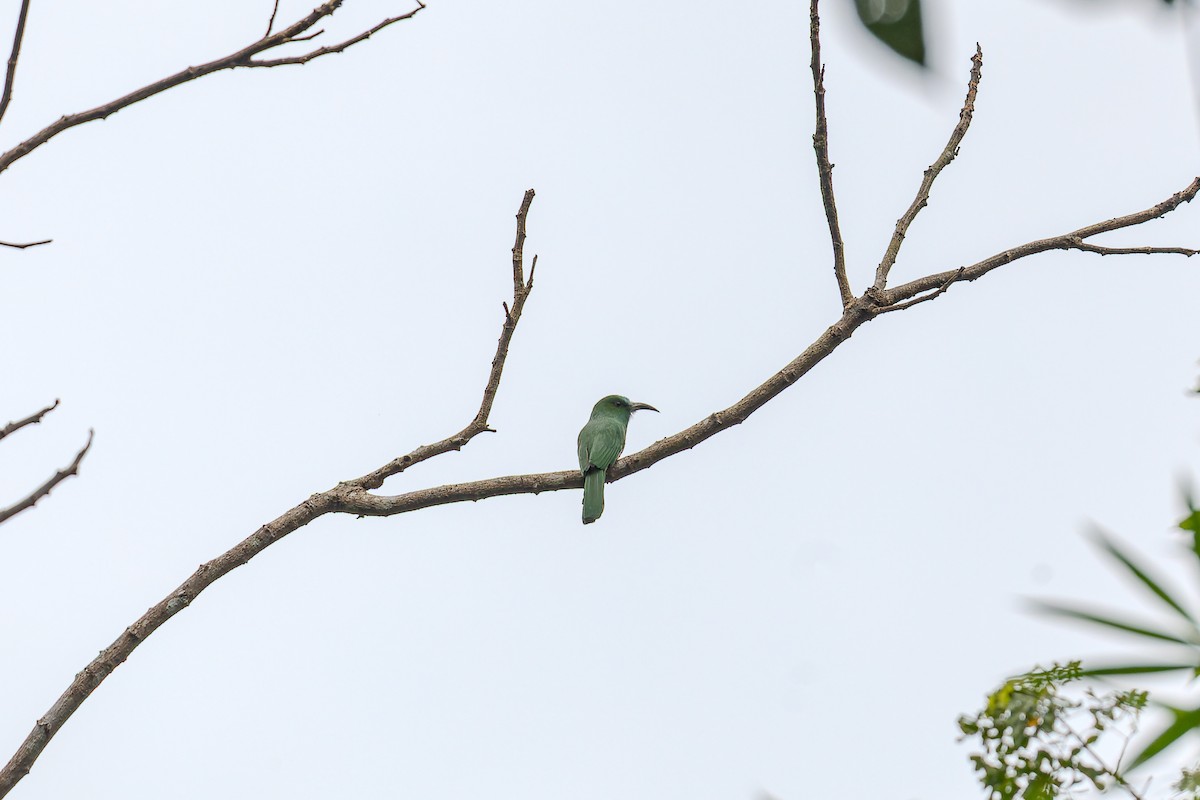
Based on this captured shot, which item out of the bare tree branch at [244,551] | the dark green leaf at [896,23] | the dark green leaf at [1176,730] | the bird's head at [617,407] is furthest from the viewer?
the bird's head at [617,407]

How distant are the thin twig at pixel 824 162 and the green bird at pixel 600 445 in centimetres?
152

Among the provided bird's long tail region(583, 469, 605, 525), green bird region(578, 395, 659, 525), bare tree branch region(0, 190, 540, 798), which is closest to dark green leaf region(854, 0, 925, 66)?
bare tree branch region(0, 190, 540, 798)

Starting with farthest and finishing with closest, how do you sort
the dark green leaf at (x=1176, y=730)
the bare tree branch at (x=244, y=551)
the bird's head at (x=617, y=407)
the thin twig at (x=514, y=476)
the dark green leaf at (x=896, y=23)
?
1. the bird's head at (x=617, y=407)
2. the thin twig at (x=514, y=476)
3. the bare tree branch at (x=244, y=551)
4. the dark green leaf at (x=1176, y=730)
5. the dark green leaf at (x=896, y=23)

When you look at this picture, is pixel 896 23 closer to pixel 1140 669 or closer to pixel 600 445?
pixel 1140 669

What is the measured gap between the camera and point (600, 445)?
754 centimetres

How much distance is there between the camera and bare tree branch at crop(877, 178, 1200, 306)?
514 centimetres

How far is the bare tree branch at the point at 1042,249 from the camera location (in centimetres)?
514

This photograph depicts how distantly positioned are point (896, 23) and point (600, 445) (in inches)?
277

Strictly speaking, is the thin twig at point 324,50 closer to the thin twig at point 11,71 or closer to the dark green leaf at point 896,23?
the thin twig at point 11,71

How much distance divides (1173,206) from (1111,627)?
3.48m

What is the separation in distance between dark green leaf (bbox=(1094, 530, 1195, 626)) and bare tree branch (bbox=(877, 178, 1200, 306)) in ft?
9.29

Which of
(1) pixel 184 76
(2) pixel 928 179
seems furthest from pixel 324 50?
(2) pixel 928 179

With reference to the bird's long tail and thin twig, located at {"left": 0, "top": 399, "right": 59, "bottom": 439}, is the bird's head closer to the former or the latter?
the bird's long tail

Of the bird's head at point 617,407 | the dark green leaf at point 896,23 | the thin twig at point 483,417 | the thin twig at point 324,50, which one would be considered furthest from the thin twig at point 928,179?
the dark green leaf at point 896,23
